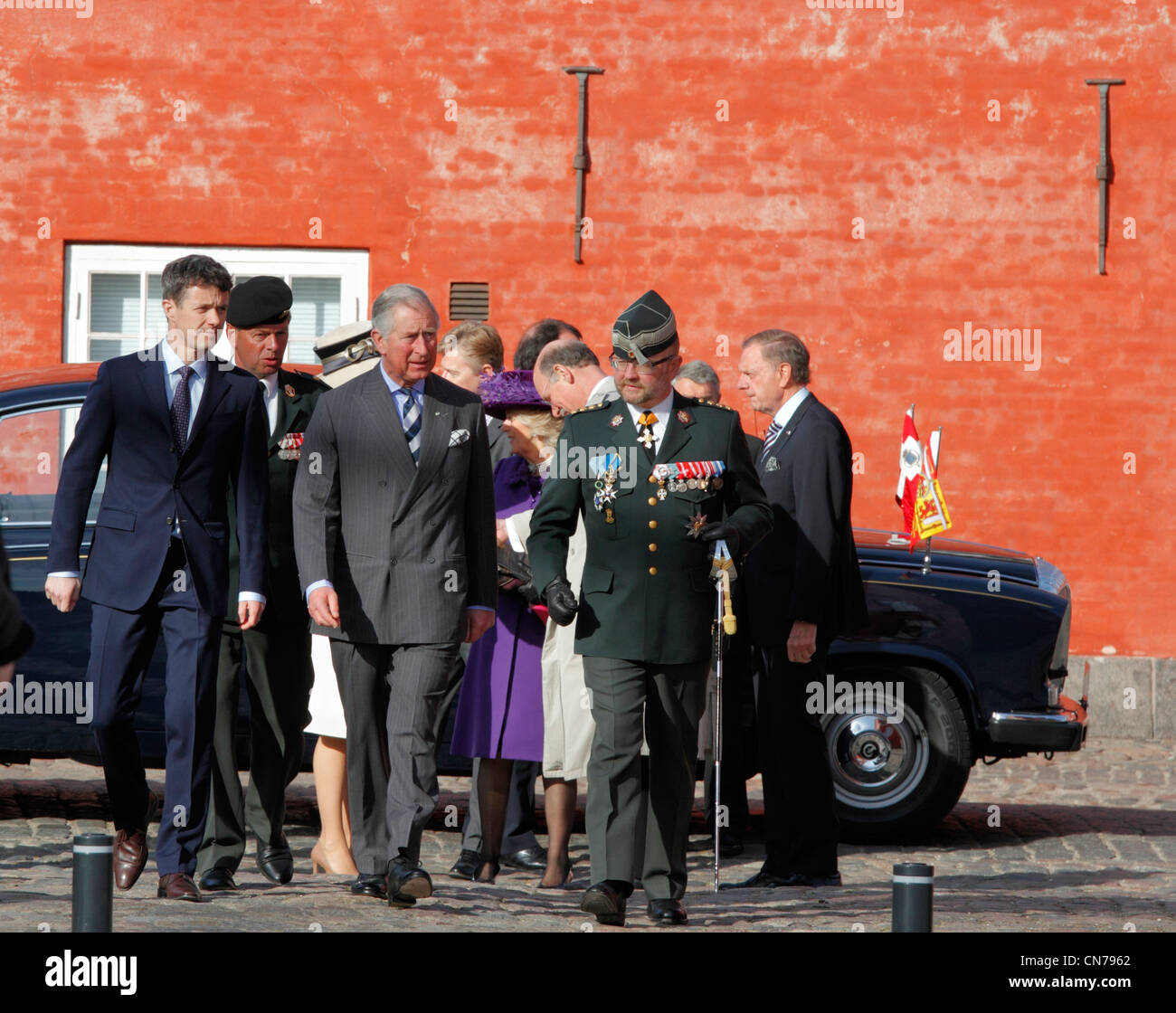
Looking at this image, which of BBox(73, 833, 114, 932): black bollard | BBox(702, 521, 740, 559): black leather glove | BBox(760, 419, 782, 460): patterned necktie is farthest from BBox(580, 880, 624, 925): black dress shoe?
BBox(760, 419, 782, 460): patterned necktie

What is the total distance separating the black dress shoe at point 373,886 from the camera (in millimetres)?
5855

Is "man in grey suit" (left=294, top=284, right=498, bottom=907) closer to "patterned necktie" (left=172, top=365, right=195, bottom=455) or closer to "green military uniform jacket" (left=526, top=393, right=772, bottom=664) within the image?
"green military uniform jacket" (left=526, top=393, right=772, bottom=664)

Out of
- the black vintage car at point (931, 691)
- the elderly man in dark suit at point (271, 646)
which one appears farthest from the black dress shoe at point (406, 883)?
the black vintage car at point (931, 691)

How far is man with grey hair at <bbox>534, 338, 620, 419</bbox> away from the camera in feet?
22.5

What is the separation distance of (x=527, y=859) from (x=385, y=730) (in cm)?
165

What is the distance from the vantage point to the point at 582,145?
13344 mm

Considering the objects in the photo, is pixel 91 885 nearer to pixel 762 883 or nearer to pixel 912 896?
pixel 912 896

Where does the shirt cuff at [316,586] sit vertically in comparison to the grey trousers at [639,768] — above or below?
above

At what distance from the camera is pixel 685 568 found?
5.90m

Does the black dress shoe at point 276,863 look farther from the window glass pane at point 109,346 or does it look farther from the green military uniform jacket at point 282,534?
the window glass pane at point 109,346

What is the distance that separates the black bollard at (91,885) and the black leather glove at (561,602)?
1941 millimetres

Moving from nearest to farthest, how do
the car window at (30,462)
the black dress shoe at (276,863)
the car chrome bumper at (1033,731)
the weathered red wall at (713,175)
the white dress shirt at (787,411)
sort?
the black dress shoe at (276,863)
the white dress shirt at (787,411)
the car window at (30,462)
the car chrome bumper at (1033,731)
the weathered red wall at (713,175)

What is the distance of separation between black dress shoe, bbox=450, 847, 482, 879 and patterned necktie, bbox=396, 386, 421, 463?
72.8 inches

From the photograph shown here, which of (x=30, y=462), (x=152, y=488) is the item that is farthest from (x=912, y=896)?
(x=30, y=462)
